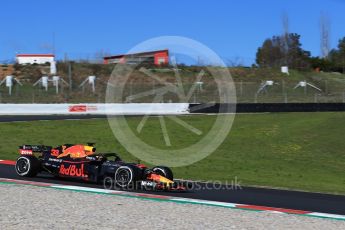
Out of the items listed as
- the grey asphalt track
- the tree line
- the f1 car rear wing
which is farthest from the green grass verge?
the tree line

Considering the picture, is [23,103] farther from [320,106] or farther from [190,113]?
[320,106]

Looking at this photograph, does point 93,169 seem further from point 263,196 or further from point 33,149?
point 263,196

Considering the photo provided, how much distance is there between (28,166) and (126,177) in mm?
2541

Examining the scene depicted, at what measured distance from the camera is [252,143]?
24.9 meters

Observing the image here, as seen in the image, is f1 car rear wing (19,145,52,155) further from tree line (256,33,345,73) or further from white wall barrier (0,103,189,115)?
tree line (256,33,345,73)

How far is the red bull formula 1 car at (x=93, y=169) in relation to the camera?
10703 mm

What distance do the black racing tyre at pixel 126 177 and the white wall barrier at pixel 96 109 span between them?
91.2ft

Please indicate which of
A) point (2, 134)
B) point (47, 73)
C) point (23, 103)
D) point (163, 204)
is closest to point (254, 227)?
point (163, 204)

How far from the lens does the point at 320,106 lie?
4006cm

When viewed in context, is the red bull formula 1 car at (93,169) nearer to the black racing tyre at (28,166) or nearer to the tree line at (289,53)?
the black racing tyre at (28,166)

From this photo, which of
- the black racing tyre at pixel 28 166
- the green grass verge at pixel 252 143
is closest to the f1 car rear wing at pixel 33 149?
the black racing tyre at pixel 28 166

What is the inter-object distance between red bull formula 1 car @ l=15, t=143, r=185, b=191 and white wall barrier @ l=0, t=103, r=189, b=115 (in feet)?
87.5

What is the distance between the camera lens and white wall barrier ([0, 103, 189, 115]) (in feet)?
126

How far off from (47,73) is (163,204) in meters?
48.4
